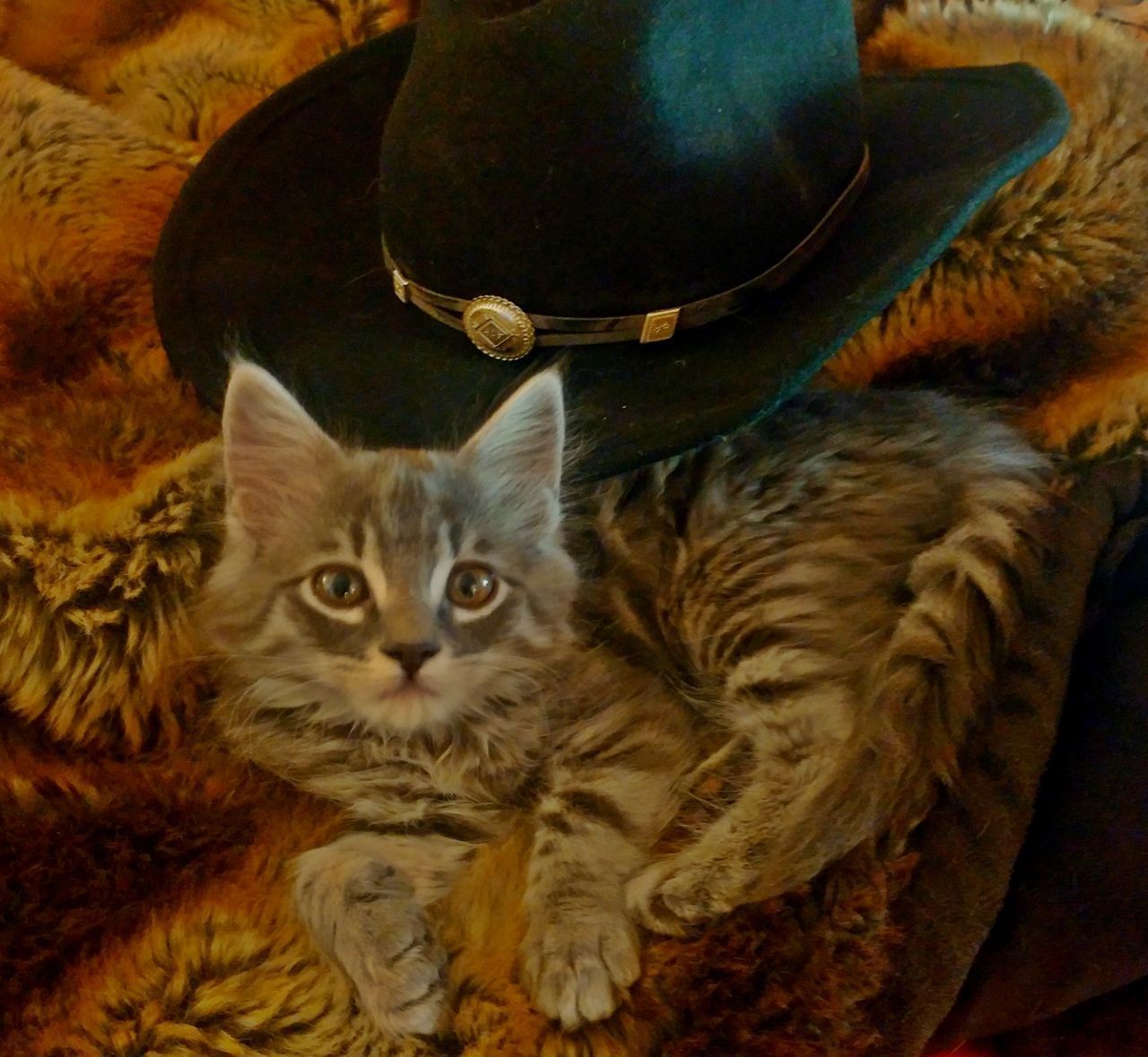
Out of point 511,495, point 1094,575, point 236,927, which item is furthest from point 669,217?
point 236,927

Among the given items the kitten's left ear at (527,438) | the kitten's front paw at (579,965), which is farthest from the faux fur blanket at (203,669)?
the kitten's left ear at (527,438)

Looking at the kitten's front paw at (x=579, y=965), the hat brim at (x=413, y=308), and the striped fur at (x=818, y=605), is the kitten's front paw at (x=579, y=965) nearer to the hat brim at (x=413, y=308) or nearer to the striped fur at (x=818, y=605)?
Result: the striped fur at (x=818, y=605)

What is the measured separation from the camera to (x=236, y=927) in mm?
911

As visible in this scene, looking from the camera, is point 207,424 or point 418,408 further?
point 207,424

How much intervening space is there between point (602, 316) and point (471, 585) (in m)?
0.32

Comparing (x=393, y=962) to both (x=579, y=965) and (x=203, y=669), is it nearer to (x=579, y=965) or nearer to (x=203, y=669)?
(x=579, y=965)

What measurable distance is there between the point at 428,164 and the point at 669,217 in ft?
0.81

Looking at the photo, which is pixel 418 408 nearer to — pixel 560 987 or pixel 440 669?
pixel 440 669

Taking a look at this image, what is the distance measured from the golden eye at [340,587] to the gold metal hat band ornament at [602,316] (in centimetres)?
28

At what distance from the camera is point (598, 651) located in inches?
44.9

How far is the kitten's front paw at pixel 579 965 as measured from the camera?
85 cm

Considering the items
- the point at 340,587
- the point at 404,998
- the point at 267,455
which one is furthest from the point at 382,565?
the point at 404,998

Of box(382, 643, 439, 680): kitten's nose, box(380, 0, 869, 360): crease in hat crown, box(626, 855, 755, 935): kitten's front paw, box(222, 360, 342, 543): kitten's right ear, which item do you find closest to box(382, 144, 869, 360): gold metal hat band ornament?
box(380, 0, 869, 360): crease in hat crown

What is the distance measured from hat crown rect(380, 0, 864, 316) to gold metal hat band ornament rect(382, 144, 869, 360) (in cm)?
1
